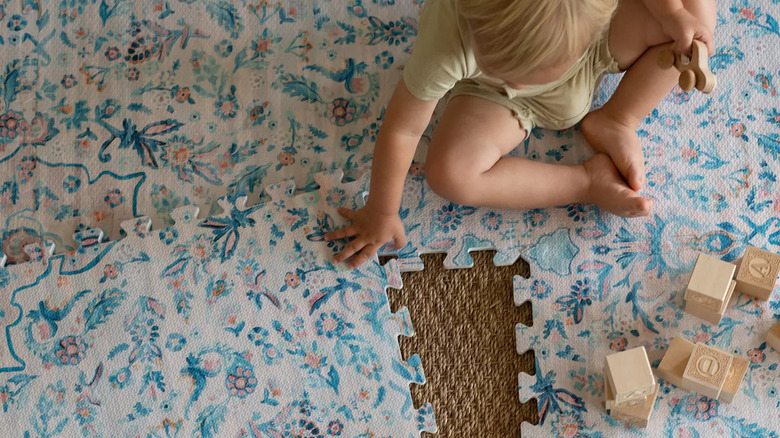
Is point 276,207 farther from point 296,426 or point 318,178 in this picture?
point 296,426

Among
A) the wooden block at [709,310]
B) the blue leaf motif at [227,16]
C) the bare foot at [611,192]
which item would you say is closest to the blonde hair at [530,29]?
the bare foot at [611,192]

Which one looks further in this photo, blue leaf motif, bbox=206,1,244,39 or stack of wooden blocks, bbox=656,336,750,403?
blue leaf motif, bbox=206,1,244,39

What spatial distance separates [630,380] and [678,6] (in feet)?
1.67

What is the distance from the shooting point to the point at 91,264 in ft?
3.75

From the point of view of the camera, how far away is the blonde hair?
2.50ft

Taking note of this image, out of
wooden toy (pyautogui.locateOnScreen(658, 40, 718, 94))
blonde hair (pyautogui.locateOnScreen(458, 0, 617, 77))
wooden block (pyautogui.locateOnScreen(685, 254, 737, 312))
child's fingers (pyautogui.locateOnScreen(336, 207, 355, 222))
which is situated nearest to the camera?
blonde hair (pyautogui.locateOnScreen(458, 0, 617, 77))

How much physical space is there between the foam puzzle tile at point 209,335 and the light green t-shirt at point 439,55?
29cm

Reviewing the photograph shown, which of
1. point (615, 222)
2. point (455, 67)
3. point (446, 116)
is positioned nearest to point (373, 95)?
point (446, 116)

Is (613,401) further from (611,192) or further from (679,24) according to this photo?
(679,24)

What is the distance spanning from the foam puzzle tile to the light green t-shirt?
0.94ft

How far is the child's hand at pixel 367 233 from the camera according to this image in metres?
1.12

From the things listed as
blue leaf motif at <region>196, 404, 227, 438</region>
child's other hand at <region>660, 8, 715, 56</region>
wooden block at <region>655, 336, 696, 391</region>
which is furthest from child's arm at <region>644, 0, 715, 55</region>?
blue leaf motif at <region>196, 404, 227, 438</region>

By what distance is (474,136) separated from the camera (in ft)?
3.67

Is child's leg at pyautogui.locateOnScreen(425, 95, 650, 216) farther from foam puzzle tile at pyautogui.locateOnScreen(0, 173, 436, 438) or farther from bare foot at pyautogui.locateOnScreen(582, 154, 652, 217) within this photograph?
foam puzzle tile at pyautogui.locateOnScreen(0, 173, 436, 438)
